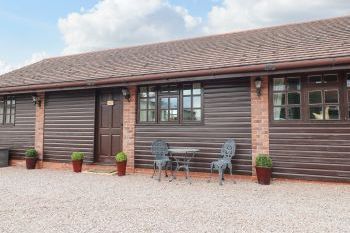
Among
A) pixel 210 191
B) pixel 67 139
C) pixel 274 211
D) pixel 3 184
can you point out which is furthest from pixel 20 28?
pixel 274 211

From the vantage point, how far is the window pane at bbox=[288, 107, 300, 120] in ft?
20.6

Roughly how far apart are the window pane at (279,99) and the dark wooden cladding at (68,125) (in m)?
5.26

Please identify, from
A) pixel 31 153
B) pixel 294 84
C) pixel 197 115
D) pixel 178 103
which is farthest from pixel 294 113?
pixel 31 153

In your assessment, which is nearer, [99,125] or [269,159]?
[269,159]

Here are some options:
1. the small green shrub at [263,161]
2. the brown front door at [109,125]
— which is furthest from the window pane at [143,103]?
the small green shrub at [263,161]

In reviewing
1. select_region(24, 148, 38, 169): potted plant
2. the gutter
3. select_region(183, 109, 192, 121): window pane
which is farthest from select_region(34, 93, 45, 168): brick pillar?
select_region(183, 109, 192, 121): window pane

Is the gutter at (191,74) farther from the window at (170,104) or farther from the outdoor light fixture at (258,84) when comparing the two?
the window at (170,104)

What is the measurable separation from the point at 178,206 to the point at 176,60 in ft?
16.2

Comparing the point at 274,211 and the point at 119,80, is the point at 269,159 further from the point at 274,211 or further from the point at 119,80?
the point at 119,80

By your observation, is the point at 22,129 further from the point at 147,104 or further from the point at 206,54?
the point at 206,54

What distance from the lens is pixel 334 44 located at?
639cm

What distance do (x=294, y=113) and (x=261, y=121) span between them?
0.74 m

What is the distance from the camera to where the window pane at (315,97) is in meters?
6.11

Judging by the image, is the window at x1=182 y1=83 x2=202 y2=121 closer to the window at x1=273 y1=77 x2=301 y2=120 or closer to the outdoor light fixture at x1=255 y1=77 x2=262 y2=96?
the outdoor light fixture at x1=255 y1=77 x2=262 y2=96
